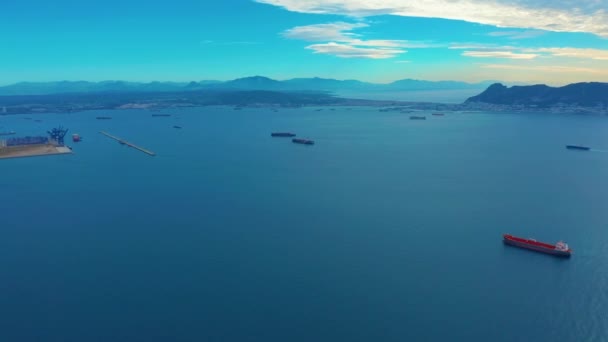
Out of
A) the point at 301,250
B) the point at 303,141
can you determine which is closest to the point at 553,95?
the point at 303,141

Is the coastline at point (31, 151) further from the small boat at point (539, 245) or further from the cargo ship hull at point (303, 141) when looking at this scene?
Result: the small boat at point (539, 245)

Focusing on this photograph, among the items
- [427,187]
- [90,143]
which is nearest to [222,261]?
[427,187]

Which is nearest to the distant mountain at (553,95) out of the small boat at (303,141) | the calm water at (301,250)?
the calm water at (301,250)

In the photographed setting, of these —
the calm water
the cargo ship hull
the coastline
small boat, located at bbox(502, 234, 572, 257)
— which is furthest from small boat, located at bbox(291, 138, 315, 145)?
small boat, located at bbox(502, 234, 572, 257)

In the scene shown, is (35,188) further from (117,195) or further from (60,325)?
(60,325)

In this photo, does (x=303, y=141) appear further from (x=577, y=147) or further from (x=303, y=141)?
(x=577, y=147)
